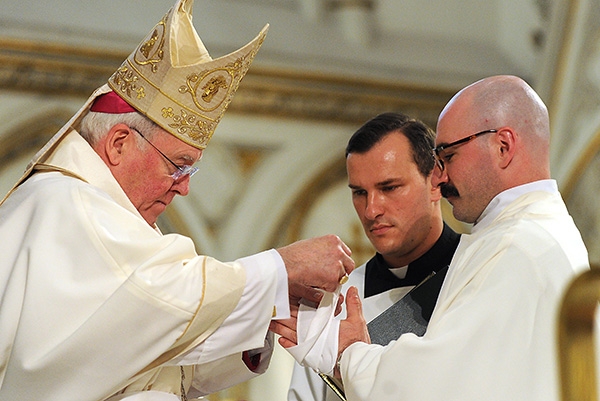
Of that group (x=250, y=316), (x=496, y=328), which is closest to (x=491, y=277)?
(x=496, y=328)

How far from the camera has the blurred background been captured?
702cm

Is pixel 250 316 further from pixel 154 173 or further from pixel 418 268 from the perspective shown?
pixel 418 268

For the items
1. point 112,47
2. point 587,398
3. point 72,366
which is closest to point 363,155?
point 72,366

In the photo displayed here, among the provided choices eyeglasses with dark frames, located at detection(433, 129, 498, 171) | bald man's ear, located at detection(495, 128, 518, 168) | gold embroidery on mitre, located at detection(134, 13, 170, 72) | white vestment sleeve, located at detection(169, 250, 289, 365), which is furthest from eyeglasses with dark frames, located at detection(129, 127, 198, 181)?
bald man's ear, located at detection(495, 128, 518, 168)

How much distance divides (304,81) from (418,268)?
12.5ft

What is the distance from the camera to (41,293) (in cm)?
301

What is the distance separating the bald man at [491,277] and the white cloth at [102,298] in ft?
1.17

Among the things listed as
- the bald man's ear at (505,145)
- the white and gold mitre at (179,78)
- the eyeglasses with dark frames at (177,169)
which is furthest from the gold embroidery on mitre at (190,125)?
the bald man's ear at (505,145)

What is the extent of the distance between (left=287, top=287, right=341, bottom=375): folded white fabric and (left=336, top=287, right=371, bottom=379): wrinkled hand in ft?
0.07

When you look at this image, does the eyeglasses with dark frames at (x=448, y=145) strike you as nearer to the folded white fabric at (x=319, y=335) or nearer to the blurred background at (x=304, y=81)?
the folded white fabric at (x=319, y=335)

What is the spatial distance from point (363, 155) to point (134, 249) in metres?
1.51

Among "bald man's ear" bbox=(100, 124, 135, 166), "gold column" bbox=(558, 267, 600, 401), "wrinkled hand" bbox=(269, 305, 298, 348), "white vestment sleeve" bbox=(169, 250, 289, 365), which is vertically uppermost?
"gold column" bbox=(558, 267, 600, 401)

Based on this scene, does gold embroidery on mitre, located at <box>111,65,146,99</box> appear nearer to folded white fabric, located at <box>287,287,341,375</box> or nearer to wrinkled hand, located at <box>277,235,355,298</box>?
wrinkled hand, located at <box>277,235,355,298</box>

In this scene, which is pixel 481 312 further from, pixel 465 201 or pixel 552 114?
pixel 552 114
